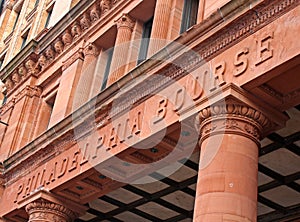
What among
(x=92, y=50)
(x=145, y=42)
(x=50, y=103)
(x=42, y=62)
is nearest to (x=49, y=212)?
(x=145, y=42)

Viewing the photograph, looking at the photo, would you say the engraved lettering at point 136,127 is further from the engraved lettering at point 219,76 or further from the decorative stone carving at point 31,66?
the decorative stone carving at point 31,66

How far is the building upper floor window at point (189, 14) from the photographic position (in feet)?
60.3

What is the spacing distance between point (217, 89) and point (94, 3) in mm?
11995

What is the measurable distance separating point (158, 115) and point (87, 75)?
8.05 metres

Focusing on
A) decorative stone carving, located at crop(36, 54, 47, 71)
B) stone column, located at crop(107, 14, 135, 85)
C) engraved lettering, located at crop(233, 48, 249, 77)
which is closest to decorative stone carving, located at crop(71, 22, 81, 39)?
decorative stone carving, located at crop(36, 54, 47, 71)

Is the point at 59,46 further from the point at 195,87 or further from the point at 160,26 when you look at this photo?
the point at 195,87

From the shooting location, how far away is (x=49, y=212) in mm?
18969

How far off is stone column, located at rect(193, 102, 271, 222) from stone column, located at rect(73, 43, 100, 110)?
9496 mm

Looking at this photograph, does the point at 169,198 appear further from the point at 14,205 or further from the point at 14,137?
the point at 14,137

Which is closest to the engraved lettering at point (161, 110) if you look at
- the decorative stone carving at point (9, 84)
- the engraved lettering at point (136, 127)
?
the engraved lettering at point (136, 127)

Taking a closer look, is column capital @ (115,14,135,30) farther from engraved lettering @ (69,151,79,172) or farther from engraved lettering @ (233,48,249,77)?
engraved lettering @ (233,48,249,77)

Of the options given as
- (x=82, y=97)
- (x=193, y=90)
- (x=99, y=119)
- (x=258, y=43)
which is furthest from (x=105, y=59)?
(x=258, y=43)

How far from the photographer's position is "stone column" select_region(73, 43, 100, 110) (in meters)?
21.5

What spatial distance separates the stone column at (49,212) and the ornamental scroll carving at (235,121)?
8234 millimetres
